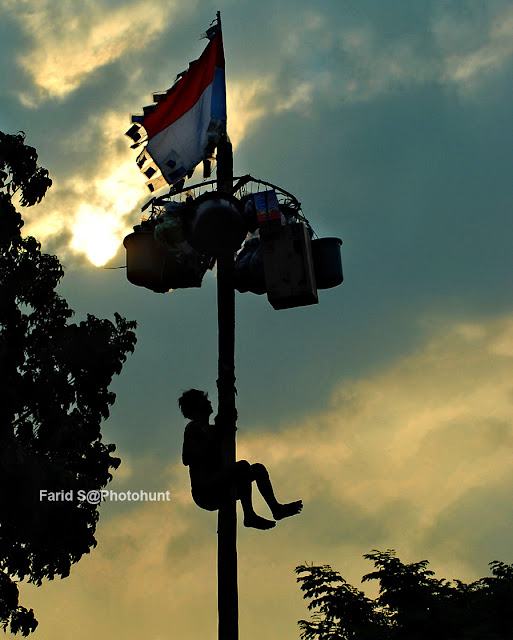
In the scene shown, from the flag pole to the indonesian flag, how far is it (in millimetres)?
388

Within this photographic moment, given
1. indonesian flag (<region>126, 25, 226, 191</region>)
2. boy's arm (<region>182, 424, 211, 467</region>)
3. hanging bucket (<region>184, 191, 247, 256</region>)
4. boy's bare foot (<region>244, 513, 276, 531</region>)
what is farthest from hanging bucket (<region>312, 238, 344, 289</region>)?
boy's bare foot (<region>244, 513, 276, 531</region>)

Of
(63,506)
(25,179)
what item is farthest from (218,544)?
(25,179)

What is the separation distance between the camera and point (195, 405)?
20.1ft

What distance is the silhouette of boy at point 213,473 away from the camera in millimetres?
5734

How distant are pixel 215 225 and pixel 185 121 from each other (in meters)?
1.72

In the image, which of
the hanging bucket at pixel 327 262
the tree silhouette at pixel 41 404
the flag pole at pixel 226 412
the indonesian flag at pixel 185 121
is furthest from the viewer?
the tree silhouette at pixel 41 404

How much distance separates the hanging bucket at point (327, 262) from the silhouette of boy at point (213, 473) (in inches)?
57.9

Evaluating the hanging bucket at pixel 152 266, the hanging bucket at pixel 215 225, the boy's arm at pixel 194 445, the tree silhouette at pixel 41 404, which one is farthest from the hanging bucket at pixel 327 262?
the tree silhouette at pixel 41 404

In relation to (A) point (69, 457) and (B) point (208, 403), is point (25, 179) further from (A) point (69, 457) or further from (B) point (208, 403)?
(B) point (208, 403)

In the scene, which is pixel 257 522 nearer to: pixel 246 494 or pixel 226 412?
pixel 246 494

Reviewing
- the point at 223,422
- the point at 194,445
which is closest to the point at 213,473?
the point at 194,445

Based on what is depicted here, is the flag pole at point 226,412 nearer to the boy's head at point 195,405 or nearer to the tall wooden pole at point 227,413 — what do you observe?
the tall wooden pole at point 227,413

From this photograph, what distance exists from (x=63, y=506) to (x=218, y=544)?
9689 millimetres

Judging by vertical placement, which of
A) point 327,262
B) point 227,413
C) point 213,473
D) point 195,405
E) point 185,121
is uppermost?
point 185,121
